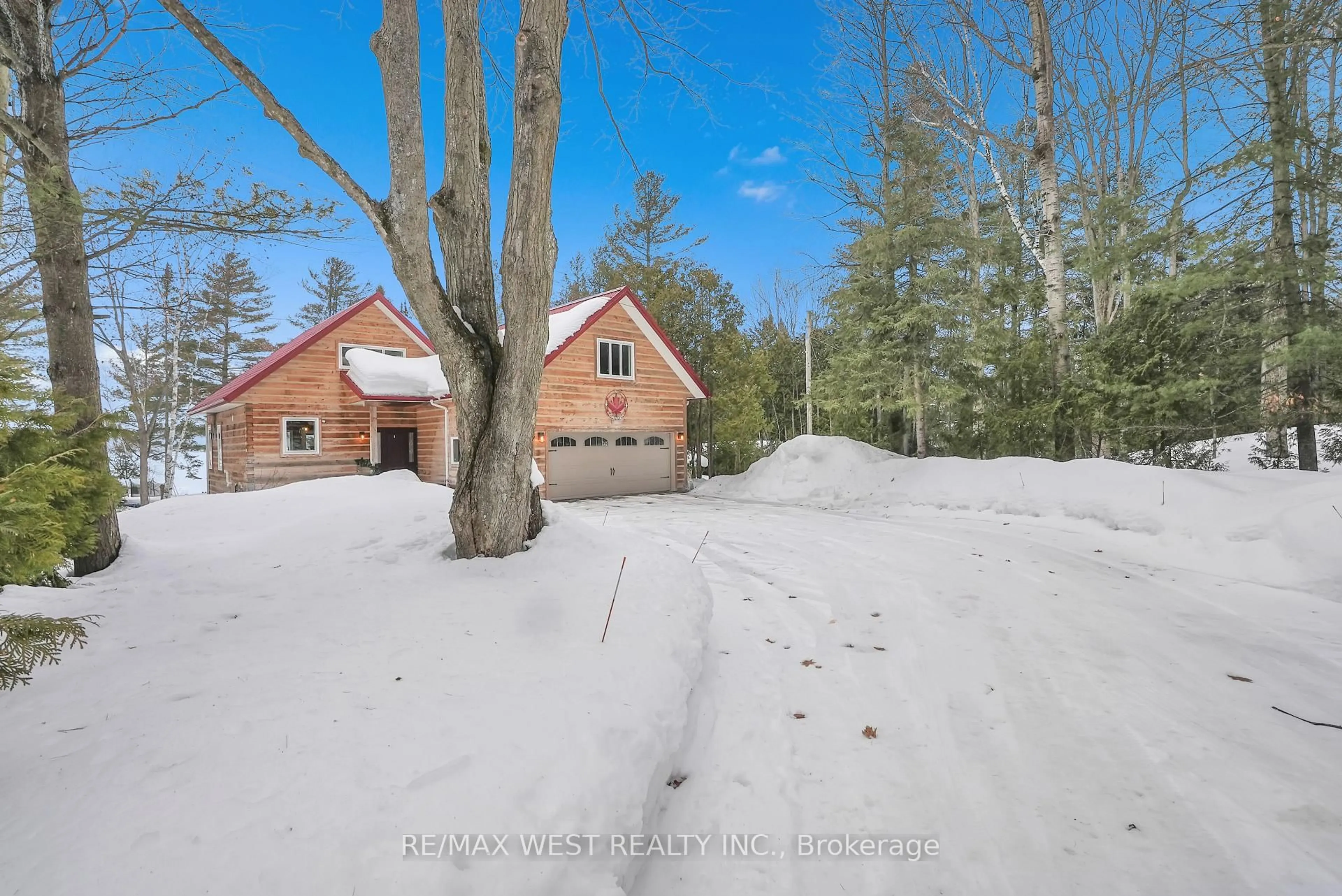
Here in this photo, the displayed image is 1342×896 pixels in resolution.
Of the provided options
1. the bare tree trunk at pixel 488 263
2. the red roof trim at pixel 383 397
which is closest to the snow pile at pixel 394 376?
the red roof trim at pixel 383 397

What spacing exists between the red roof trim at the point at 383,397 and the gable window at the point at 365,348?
0.39 m

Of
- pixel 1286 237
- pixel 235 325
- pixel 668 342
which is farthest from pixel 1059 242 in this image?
pixel 235 325

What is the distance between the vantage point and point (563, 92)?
480cm

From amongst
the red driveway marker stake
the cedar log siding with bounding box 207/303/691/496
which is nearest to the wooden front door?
the cedar log siding with bounding box 207/303/691/496

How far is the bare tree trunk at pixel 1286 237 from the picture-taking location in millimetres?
6996

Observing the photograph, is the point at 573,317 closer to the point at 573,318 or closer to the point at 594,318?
the point at 573,318

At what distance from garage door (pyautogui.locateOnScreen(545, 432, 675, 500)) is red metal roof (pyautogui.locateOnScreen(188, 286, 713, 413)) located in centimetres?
209

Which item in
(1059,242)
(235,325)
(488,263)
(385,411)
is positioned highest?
(235,325)

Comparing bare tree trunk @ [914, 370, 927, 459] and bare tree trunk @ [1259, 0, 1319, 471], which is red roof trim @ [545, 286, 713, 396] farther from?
bare tree trunk @ [1259, 0, 1319, 471]

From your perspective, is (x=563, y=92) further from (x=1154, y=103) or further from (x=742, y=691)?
(x=1154, y=103)

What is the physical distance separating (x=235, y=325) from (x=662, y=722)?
29.1 meters

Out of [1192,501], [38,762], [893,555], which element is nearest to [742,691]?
[38,762]

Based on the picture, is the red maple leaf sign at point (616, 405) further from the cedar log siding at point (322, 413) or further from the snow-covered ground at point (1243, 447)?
the snow-covered ground at point (1243, 447)

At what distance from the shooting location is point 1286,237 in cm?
735
